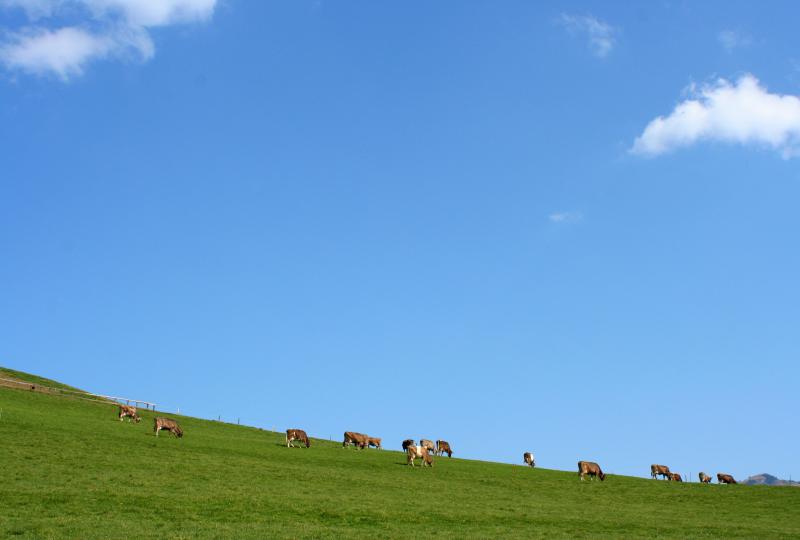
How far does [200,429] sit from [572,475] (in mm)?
29960

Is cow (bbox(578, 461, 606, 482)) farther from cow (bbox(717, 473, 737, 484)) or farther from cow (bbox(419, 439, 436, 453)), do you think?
cow (bbox(717, 473, 737, 484))

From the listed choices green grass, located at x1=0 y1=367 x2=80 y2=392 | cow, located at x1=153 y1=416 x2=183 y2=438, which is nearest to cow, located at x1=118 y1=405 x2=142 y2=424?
cow, located at x1=153 y1=416 x2=183 y2=438

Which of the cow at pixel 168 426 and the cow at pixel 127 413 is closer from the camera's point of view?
the cow at pixel 168 426

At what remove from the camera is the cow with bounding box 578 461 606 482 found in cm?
5294

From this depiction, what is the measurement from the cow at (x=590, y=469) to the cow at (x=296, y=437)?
66.6 ft

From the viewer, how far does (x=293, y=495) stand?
3322 centimetres

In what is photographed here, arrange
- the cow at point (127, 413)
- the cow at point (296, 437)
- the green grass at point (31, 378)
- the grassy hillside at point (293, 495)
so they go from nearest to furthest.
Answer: the grassy hillside at point (293, 495)
the cow at point (296, 437)
the cow at point (127, 413)
the green grass at point (31, 378)

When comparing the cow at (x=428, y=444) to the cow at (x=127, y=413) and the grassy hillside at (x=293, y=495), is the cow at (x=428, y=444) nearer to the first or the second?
the grassy hillside at (x=293, y=495)

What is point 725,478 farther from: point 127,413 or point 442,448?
point 127,413

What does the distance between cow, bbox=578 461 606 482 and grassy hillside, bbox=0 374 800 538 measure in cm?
95

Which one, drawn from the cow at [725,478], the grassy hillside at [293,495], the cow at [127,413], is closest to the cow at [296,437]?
the grassy hillside at [293,495]

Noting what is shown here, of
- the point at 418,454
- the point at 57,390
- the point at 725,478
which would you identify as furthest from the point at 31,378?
the point at 725,478

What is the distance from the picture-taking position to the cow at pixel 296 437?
187 feet

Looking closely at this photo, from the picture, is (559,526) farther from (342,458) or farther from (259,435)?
(259,435)
